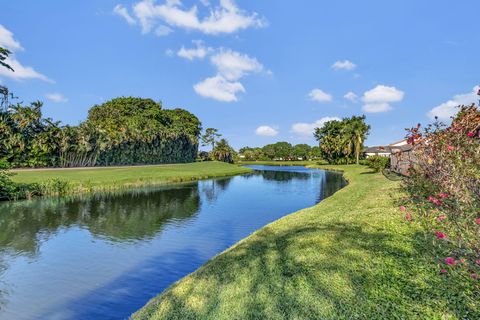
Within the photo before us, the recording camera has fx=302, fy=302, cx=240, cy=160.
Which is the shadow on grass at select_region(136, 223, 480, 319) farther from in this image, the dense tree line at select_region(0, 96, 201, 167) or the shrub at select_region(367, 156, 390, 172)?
the shrub at select_region(367, 156, 390, 172)

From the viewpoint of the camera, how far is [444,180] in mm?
5996

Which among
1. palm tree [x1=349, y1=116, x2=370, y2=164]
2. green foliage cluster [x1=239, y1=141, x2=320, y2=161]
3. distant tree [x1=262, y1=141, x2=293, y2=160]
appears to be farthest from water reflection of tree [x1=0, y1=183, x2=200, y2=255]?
distant tree [x1=262, y1=141, x2=293, y2=160]

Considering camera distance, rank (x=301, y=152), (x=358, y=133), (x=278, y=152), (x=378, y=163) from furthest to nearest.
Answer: (x=301, y=152), (x=278, y=152), (x=358, y=133), (x=378, y=163)

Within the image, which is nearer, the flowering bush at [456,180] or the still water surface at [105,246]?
the flowering bush at [456,180]

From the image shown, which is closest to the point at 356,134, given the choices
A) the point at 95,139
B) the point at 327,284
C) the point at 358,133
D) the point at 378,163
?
the point at 358,133

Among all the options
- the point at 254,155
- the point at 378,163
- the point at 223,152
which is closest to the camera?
the point at 378,163

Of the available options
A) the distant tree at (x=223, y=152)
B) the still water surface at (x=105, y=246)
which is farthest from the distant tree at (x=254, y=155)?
the still water surface at (x=105, y=246)

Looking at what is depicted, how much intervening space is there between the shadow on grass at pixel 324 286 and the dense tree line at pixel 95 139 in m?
28.4

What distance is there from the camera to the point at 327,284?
7.81m

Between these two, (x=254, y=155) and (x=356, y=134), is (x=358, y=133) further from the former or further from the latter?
(x=254, y=155)

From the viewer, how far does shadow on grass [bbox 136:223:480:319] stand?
21.8 ft

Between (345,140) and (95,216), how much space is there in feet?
272

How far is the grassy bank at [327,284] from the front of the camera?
21.8 ft

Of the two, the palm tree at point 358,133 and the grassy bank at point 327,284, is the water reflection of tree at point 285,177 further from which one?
the grassy bank at point 327,284
